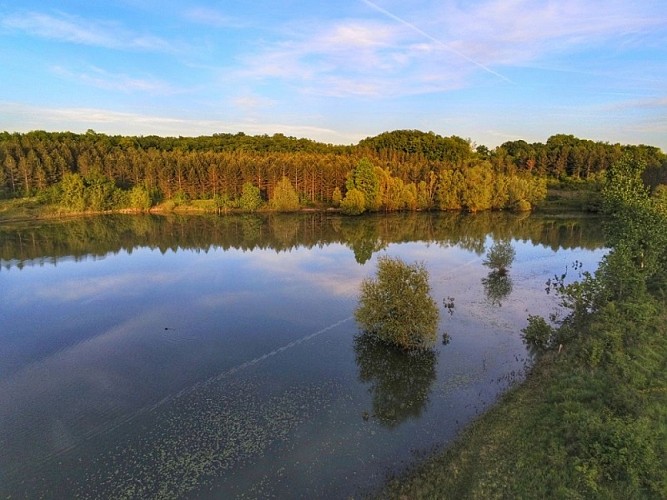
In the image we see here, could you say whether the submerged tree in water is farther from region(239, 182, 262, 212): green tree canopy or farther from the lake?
region(239, 182, 262, 212): green tree canopy

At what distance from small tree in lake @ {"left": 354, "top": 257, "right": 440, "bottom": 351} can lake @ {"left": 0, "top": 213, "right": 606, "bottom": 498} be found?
38.0 inches

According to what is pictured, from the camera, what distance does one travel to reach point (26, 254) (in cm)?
4784

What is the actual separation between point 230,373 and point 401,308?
369 inches

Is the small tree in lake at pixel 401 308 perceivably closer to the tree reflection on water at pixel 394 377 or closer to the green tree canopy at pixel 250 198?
the tree reflection on water at pixel 394 377

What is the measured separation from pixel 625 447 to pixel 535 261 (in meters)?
37.7

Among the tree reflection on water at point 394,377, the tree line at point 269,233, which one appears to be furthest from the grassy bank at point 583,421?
the tree line at point 269,233

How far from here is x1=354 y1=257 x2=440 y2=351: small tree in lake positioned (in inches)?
→ 912

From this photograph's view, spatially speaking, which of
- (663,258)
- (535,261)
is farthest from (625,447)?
(535,261)

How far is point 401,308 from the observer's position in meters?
23.3

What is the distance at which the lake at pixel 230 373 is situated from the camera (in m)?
15.0

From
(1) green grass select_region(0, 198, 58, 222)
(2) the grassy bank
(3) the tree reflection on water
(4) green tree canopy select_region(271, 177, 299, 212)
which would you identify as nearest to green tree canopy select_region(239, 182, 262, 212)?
(4) green tree canopy select_region(271, 177, 299, 212)

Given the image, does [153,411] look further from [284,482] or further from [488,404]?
[488,404]

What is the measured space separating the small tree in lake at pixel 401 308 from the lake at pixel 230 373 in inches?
38.0

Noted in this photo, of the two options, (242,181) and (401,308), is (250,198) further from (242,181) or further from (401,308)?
(401,308)
